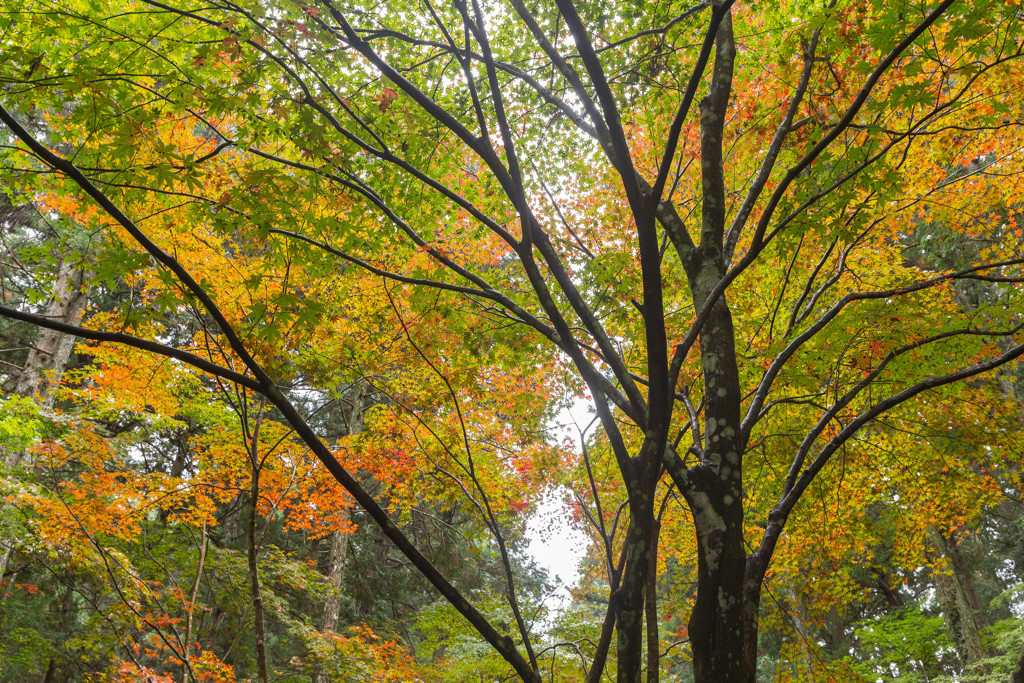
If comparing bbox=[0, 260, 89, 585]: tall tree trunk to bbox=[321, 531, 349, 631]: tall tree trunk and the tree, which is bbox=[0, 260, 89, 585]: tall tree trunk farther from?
the tree

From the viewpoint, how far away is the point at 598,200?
7.68 metres

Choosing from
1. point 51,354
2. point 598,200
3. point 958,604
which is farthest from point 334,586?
point 958,604

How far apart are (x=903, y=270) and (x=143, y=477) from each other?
10.1 m

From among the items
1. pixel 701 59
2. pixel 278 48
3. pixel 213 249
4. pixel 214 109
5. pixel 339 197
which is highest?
pixel 213 249

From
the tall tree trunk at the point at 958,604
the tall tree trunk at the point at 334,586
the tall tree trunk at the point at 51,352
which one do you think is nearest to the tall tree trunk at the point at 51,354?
the tall tree trunk at the point at 51,352

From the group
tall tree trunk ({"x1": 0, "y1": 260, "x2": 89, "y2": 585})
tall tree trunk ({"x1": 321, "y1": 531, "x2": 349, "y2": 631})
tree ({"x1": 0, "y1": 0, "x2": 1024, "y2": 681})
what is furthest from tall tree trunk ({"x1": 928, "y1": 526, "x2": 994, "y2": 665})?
tall tree trunk ({"x1": 0, "y1": 260, "x2": 89, "y2": 585})

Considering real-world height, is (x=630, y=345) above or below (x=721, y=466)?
above

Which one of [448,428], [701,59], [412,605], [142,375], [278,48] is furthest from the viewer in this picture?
[412,605]

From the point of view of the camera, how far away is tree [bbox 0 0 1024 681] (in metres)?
2.51

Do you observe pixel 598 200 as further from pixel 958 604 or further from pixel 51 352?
pixel 958 604

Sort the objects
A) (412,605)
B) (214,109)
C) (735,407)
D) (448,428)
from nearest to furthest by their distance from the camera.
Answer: (214,109) < (735,407) < (448,428) < (412,605)

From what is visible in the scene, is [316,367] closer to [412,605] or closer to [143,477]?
[143,477]

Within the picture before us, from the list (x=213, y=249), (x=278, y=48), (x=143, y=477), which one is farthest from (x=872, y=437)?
(x=143, y=477)

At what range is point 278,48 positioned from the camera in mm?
3057
